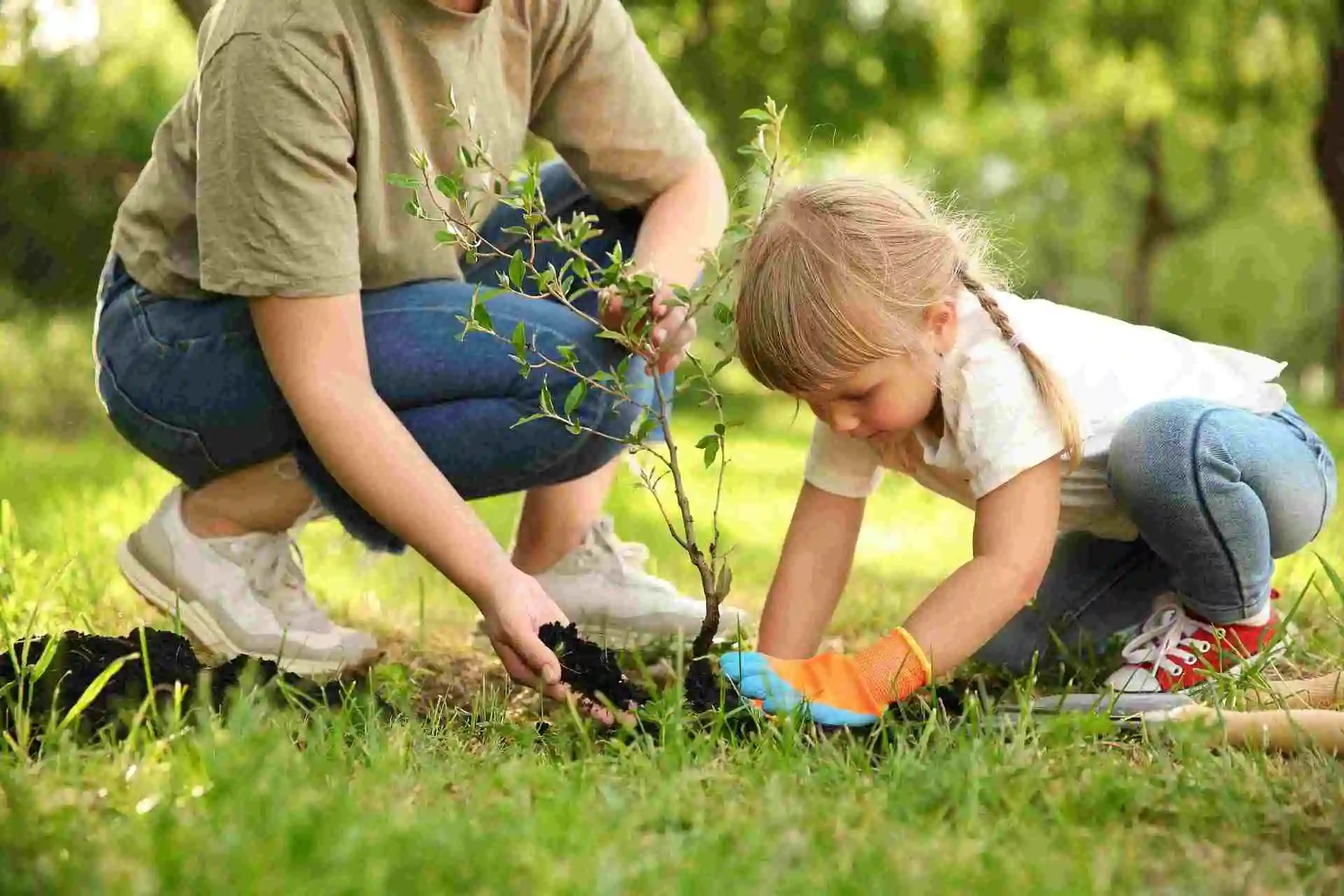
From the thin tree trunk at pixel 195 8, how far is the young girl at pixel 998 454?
2.40 m

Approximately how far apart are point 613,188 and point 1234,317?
2473 centimetres

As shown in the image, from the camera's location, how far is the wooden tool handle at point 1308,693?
2.14 m

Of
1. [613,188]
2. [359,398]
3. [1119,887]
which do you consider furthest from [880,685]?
[613,188]

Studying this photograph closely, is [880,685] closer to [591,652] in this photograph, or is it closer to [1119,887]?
[591,652]

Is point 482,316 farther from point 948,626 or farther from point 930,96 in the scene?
point 930,96

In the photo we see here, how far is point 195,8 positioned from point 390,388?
1.99m

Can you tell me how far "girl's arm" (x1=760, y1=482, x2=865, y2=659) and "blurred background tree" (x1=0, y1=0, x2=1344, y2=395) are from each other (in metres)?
0.49

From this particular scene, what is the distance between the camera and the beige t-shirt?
218 centimetres

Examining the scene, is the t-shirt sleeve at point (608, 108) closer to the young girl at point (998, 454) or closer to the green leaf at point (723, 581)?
the young girl at point (998, 454)

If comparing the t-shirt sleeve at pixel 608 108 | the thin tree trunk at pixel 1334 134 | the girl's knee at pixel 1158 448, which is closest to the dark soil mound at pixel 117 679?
the t-shirt sleeve at pixel 608 108

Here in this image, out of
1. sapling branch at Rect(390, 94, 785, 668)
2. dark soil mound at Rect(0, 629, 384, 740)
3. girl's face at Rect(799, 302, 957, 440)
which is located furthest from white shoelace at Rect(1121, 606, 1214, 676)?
Result: dark soil mound at Rect(0, 629, 384, 740)

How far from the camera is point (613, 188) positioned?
2732 mm

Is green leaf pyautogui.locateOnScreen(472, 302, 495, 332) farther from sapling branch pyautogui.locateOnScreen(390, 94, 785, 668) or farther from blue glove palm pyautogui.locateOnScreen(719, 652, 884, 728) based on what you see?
blue glove palm pyautogui.locateOnScreen(719, 652, 884, 728)

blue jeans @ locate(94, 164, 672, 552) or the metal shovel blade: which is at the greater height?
blue jeans @ locate(94, 164, 672, 552)
